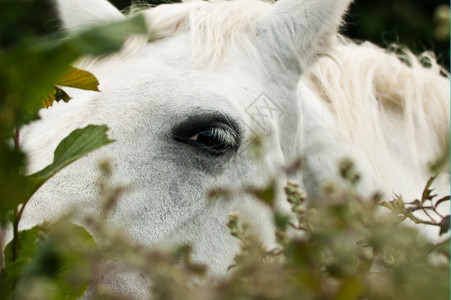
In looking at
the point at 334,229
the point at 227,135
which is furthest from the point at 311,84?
the point at 334,229

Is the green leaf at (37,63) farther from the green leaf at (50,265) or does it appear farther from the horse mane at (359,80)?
the horse mane at (359,80)

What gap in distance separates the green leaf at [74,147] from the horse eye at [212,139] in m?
0.69

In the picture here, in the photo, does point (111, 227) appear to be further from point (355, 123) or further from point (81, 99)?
point (355, 123)

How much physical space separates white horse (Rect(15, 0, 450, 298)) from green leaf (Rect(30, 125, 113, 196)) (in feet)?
1.12

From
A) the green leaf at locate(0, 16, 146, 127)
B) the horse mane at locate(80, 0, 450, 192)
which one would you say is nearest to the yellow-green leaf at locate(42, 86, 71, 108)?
the green leaf at locate(0, 16, 146, 127)

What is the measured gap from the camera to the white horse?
122 centimetres

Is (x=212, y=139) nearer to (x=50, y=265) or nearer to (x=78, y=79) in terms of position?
(x=78, y=79)

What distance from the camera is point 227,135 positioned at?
1.36 metres

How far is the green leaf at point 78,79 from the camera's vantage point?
2.58 feet

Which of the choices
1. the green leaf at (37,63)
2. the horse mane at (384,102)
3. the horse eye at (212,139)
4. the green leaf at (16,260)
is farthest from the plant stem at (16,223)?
the horse mane at (384,102)

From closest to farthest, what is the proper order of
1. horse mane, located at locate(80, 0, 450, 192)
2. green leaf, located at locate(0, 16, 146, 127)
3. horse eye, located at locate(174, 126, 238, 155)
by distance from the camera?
green leaf, located at locate(0, 16, 146, 127)
horse eye, located at locate(174, 126, 238, 155)
horse mane, located at locate(80, 0, 450, 192)

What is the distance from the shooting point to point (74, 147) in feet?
2.10

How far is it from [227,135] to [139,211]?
11.6 inches

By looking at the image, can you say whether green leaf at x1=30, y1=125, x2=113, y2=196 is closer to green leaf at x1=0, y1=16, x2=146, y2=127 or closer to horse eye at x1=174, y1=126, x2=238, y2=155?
green leaf at x1=0, y1=16, x2=146, y2=127
